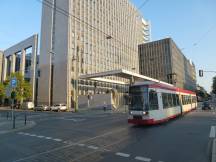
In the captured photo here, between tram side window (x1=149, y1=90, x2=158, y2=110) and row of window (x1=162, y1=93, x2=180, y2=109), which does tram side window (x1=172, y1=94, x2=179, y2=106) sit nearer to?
row of window (x1=162, y1=93, x2=180, y2=109)

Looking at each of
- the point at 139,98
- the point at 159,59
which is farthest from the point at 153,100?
the point at 159,59

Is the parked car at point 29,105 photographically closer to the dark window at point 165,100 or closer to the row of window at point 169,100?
the row of window at point 169,100

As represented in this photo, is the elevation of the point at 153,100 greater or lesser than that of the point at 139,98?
lesser

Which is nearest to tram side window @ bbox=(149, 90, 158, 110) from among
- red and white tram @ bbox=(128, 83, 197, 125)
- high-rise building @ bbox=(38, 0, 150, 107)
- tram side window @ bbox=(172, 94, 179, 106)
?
red and white tram @ bbox=(128, 83, 197, 125)

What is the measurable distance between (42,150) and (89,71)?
166ft

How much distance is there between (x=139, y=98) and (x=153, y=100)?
1038 mm

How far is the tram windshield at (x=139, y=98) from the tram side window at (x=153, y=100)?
0.31m

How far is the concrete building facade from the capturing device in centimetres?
6112

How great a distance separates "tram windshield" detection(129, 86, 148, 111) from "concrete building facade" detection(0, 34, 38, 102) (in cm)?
4883

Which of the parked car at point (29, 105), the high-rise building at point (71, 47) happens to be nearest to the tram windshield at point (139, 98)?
the high-rise building at point (71, 47)

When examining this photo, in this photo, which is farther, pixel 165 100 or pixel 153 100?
pixel 165 100

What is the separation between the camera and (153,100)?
49.3 feet

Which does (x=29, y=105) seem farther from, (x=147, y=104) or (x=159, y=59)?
(x=159, y=59)

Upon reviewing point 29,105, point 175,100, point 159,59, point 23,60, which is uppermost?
point 159,59
